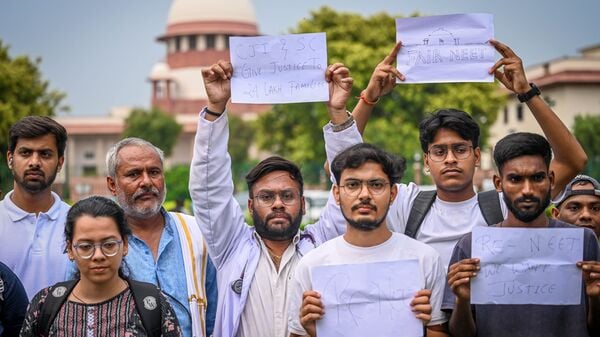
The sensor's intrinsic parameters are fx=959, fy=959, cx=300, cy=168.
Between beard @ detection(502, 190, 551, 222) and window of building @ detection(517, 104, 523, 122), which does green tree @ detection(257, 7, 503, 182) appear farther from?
beard @ detection(502, 190, 551, 222)

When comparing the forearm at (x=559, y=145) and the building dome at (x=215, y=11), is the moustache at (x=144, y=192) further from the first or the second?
the building dome at (x=215, y=11)

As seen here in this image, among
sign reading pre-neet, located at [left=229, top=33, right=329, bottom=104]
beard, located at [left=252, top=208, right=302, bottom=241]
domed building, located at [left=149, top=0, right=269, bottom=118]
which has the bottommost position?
beard, located at [left=252, top=208, right=302, bottom=241]

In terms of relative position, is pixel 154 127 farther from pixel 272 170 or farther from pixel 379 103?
pixel 272 170

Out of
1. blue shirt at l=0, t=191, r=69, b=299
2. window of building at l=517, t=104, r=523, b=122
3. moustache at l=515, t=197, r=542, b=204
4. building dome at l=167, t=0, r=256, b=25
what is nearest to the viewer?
moustache at l=515, t=197, r=542, b=204

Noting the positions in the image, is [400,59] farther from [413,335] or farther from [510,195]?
[413,335]

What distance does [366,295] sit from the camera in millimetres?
4074

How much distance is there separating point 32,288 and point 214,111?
4.14 ft

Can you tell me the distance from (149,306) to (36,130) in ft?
4.39

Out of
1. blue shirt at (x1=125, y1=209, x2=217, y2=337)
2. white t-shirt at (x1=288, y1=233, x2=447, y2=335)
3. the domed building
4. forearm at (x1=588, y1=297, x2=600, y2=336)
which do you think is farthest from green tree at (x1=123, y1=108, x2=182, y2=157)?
forearm at (x1=588, y1=297, x2=600, y2=336)

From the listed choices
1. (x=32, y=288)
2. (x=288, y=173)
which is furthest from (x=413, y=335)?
(x=32, y=288)

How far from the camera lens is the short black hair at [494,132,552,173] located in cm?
416

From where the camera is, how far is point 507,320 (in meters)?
4.06

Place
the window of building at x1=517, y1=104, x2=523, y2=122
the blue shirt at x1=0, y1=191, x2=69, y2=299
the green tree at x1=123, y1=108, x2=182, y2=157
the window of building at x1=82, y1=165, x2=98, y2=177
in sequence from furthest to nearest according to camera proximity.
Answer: the window of building at x1=82, y1=165, x2=98, y2=177, the green tree at x1=123, y1=108, x2=182, y2=157, the window of building at x1=517, y1=104, x2=523, y2=122, the blue shirt at x1=0, y1=191, x2=69, y2=299

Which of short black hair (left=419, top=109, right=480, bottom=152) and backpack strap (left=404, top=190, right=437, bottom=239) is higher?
short black hair (left=419, top=109, right=480, bottom=152)
